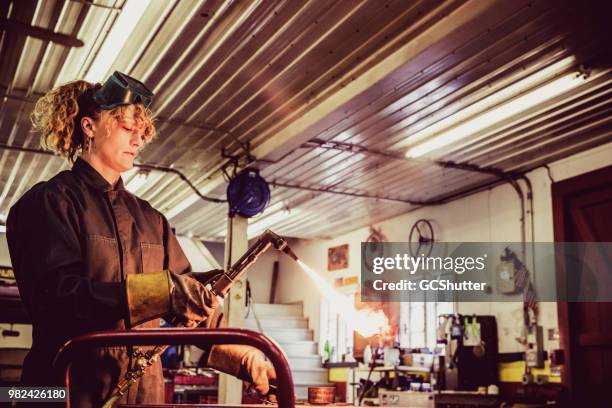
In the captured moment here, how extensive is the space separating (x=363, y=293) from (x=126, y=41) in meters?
9.08

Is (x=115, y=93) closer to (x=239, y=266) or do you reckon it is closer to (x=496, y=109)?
(x=239, y=266)

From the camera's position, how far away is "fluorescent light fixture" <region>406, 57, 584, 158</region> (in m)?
7.08

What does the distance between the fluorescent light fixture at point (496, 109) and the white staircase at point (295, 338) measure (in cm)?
706

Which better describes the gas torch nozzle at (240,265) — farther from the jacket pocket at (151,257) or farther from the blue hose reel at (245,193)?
the blue hose reel at (245,193)

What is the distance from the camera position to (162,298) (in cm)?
185

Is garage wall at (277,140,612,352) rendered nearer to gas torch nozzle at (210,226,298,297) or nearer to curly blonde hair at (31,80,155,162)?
gas torch nozzle at (210,226,298,297)

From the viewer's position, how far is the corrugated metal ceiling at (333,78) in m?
5.86

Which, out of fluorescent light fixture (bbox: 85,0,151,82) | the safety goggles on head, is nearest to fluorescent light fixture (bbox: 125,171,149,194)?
fluorescent light fixture (bbox: 85,0,151,82)

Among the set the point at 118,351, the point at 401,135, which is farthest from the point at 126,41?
the point at 118,351

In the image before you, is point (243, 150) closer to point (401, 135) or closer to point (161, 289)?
point (401, 135)

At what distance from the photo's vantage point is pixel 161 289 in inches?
73.1

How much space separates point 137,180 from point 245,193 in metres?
3.01

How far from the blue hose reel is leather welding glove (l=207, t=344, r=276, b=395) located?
22.5ft

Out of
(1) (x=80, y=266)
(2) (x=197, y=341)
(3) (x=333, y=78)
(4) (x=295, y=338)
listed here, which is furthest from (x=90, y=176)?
(4) (x=295, y=338)
